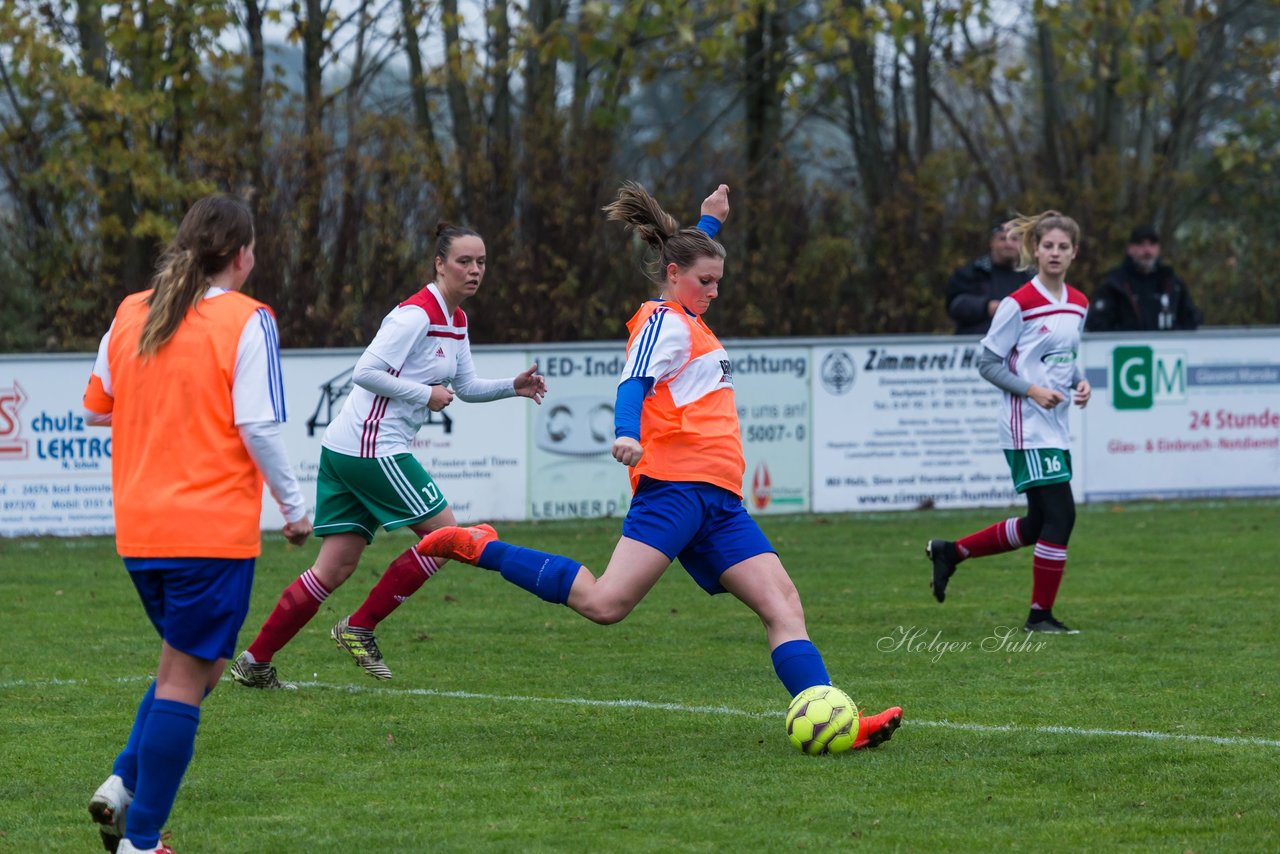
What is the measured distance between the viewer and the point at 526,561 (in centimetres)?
607

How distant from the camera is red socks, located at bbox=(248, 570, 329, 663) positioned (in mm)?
7027

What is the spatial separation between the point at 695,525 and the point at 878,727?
896mm

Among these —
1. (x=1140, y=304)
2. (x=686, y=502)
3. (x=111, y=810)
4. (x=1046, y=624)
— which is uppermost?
(x=1140, y=304)

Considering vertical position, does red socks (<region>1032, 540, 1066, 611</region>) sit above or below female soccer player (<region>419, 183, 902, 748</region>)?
below

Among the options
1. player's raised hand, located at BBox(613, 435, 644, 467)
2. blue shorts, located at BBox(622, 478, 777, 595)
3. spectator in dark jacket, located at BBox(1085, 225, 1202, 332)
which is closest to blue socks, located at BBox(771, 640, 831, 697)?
blue shorts, located at BBox(622, 478, 777, 595)

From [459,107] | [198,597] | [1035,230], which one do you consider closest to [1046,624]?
[1035,230]

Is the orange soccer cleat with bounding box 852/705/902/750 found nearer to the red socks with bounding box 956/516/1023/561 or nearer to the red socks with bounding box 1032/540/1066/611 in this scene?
the red socks with bounding box 1032/540/1066/611

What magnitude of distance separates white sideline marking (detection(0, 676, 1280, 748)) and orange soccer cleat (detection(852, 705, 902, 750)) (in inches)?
18.9

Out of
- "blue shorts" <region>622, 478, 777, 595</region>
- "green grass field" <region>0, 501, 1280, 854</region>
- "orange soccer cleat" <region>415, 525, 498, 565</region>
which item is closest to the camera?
"green grass field" <region>0, 501, 1280, 854</region>

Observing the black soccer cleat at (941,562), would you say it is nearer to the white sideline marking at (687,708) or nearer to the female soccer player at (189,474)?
the white sideline marking at (687,708)

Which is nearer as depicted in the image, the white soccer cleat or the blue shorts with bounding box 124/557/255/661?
the blue shorts with bounding box 124/557/255/661

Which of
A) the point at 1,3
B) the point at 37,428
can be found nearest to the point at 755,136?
the point at 1,3

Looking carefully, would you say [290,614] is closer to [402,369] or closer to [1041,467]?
[402,369]

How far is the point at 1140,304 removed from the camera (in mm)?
15266
